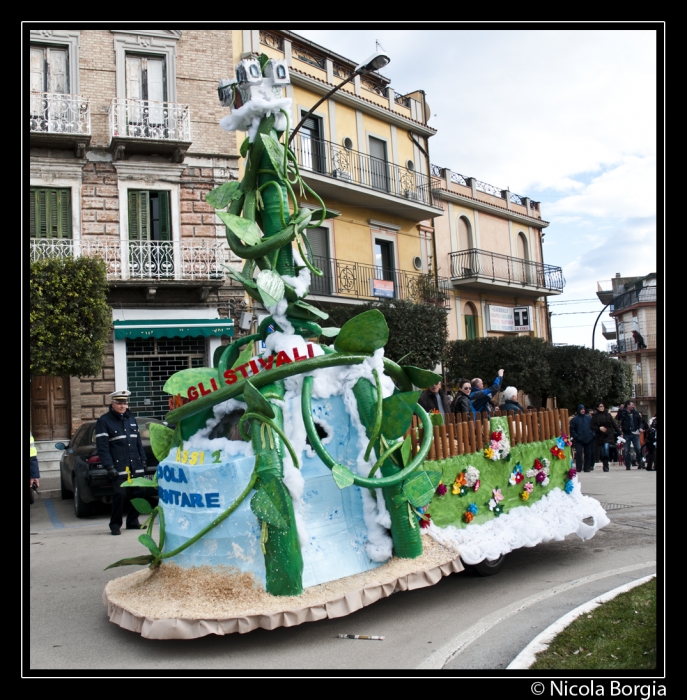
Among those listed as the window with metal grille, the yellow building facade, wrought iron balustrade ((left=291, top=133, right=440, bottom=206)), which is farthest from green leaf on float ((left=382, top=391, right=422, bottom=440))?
wrought iron balustrade ((left=291, top=133, right=440, bottom=206))

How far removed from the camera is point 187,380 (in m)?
5.48

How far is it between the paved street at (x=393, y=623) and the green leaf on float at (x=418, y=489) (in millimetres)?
830

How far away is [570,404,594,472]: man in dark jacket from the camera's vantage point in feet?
48.2

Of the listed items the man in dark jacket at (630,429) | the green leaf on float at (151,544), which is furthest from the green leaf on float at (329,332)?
the man in dark jacket at (630,429)

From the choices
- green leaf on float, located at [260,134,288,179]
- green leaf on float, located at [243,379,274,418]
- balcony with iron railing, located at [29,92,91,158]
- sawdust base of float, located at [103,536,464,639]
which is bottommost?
sawdust base of float, located at [103,536,464,639]

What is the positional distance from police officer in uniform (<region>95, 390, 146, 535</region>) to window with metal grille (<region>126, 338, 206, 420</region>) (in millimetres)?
8315

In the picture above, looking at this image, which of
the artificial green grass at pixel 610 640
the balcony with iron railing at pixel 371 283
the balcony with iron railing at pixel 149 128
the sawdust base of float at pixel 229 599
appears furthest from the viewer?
the balcony with iron railing at pixel 371 283

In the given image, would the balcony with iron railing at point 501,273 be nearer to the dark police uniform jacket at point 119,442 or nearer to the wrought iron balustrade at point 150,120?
the wrought iron balustrade at point 150,120

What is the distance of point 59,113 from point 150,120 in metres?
2.17

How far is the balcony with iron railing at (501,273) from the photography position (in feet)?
88.7

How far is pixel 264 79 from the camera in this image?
17.7 feet

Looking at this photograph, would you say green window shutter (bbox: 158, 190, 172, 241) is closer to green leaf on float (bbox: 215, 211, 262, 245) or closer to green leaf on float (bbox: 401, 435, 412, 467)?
green leaf on float (bbox: 215, 211, 262, 245)
